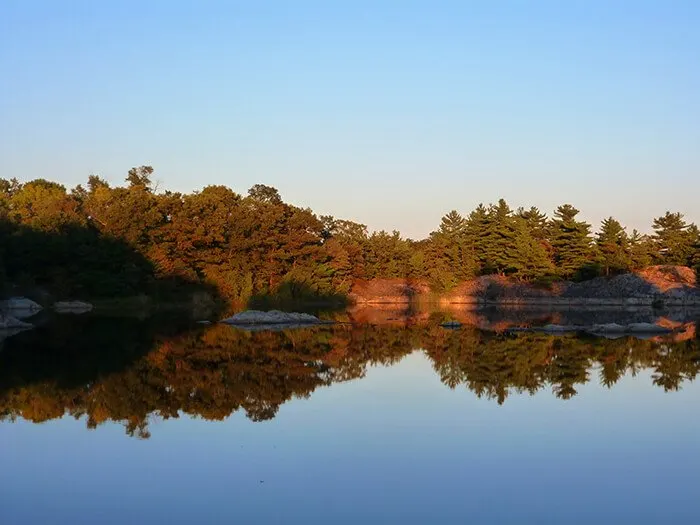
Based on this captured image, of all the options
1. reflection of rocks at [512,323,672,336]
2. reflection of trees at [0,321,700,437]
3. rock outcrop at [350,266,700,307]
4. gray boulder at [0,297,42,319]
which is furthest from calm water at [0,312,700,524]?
rock outcrop at [350,266,700,307]

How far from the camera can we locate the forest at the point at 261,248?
39.4 metres

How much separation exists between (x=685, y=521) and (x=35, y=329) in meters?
23.1

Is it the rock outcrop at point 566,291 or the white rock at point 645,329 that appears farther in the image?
the rock outcrop at point 566,291

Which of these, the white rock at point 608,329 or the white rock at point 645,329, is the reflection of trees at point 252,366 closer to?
the white rock at point 608,329

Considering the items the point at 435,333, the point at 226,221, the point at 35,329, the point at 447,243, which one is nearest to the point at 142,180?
the point at 226,221

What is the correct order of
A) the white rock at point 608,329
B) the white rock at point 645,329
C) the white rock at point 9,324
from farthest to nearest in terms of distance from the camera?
1. the white rock at point 9,324
2. the white rock at point 645,329
3. the white rock at point 608,329

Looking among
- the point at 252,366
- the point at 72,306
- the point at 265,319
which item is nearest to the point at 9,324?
the point at 265,319

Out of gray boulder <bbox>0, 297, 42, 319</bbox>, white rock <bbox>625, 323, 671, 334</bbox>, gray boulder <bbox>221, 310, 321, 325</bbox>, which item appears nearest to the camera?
white rock <bbox>625, 323, 671, 334</bbox>

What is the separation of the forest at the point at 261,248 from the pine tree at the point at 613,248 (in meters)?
0.07

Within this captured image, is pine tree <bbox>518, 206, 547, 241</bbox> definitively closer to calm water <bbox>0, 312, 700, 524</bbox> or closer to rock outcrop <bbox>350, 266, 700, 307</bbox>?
rock outcrop <bbox>350, 266, 700, 307</bbox>

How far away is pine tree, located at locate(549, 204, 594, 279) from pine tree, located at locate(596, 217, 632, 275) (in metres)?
0.98

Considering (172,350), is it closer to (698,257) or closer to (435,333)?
(435,333)

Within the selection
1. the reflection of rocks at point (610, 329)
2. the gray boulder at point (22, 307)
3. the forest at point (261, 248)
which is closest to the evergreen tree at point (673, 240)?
the forest at point (261, 248)

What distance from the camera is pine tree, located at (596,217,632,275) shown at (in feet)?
162
